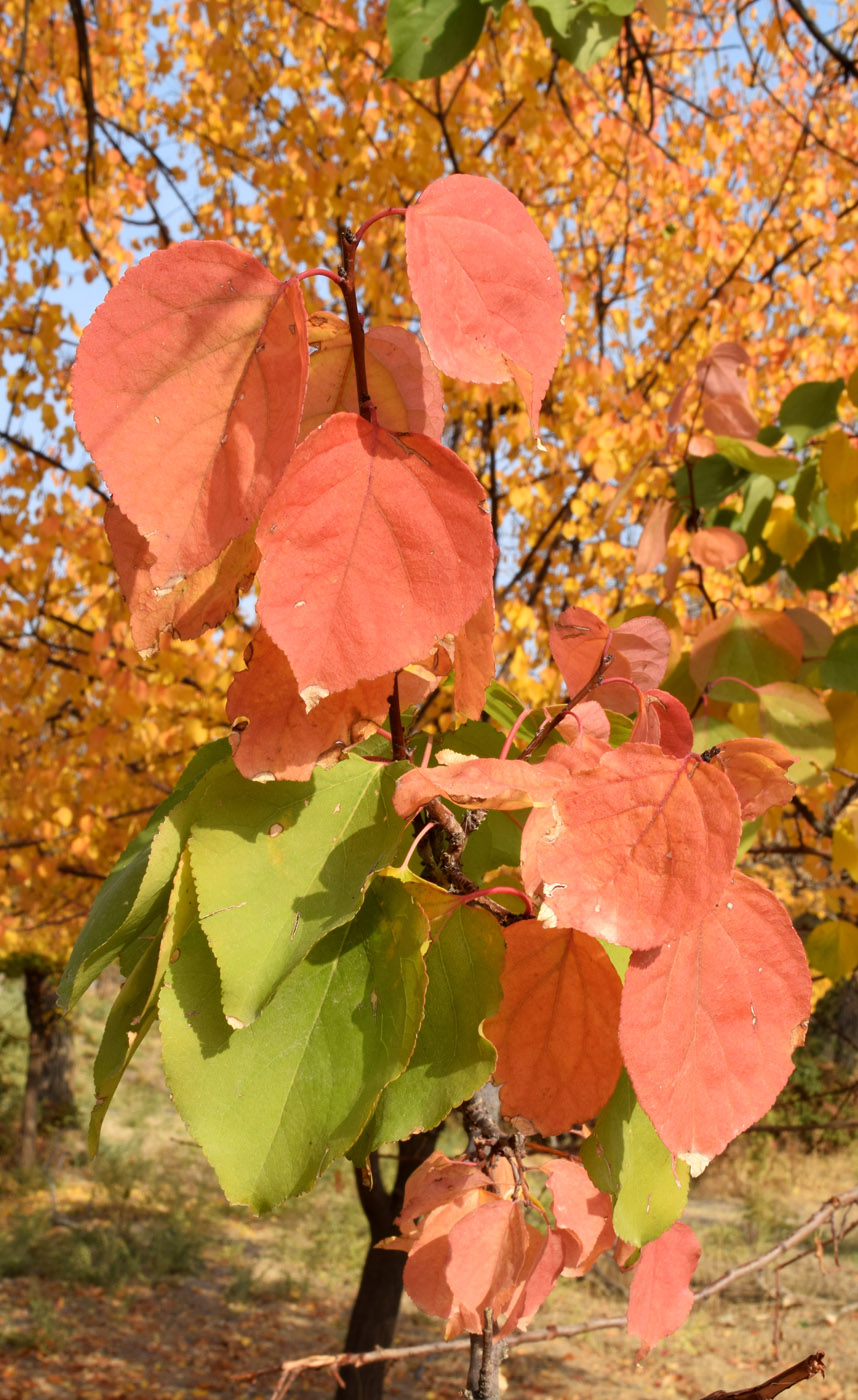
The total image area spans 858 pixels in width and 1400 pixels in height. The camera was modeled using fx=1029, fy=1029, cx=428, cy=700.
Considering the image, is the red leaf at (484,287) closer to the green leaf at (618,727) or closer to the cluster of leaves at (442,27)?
the green leaf at (618,727)

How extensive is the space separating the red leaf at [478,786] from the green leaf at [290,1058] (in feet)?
0.17

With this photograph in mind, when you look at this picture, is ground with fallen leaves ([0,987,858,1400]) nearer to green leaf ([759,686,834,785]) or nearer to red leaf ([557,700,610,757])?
green leaf ([759,686,834,785])

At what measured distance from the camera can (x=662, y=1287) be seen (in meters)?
0.60

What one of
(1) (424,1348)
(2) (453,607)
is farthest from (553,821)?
(1) (424,1348)

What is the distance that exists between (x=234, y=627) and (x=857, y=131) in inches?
172

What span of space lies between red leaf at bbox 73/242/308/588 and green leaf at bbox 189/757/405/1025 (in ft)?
0.32

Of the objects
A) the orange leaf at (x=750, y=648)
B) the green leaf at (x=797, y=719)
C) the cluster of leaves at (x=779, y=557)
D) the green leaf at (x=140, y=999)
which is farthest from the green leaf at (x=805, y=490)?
the green leaf at (x=140, y=999)

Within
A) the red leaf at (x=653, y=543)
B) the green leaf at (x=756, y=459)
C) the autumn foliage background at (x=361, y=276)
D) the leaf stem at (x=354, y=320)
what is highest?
the autumn foliage background at (x=361, y=276)

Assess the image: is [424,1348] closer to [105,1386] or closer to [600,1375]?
[105,1386]

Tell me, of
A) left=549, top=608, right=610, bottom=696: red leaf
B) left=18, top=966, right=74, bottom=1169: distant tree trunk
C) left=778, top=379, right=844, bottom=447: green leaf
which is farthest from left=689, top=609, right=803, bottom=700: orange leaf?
left=18, top=966, right=74, bottom=1169: distant tree trunk

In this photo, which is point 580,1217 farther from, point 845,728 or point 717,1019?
point 845,728

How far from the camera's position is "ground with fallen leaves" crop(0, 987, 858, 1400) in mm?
4965

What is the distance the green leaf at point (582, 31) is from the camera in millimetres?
1088

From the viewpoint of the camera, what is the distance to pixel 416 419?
0.40 meters
